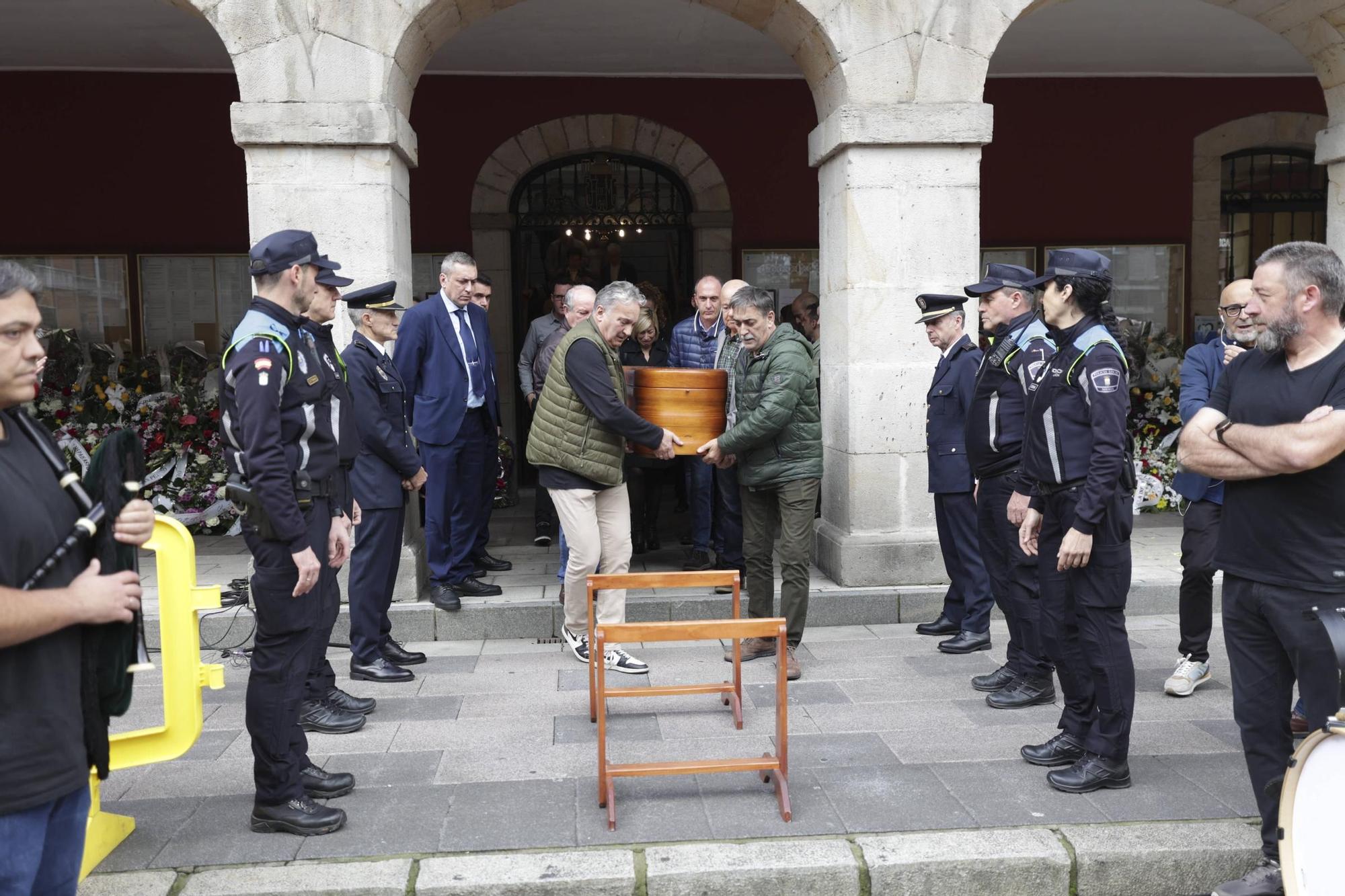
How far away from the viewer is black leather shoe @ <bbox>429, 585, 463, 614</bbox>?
6.48 meters

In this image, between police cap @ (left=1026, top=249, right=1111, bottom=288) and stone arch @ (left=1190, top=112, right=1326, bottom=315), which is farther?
stone arch @ (left=1190, top=112, right=1326, bottom=315)

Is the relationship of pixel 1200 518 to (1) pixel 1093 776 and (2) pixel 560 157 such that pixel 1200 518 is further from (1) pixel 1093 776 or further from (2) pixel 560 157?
(2) pixel 560 157

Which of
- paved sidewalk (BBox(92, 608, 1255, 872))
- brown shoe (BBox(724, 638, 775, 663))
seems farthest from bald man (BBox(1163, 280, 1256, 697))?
brown shoe (BBox(724, 638, 775, 663))

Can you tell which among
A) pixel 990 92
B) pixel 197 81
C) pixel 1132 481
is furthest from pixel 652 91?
pixel 1132 481

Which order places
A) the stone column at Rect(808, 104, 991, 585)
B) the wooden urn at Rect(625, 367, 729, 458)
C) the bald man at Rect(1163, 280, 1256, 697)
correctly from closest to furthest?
the bald man at Rect(1163, 280, 1256, 697) < the wooden urn at Rect(625, 367, 729, 458) < the stone column at Rect(808, 104, 991, 585)

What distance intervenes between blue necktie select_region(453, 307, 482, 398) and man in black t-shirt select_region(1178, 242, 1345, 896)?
446 cm

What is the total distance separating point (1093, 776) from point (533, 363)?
5.35 m

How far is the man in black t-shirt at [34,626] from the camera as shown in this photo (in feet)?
7.11

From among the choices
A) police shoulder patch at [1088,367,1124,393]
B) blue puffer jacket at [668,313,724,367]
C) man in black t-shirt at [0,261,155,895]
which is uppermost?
blue puffer jacket at [668,313,724,367]

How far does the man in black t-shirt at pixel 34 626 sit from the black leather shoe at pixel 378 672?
10.7 feet

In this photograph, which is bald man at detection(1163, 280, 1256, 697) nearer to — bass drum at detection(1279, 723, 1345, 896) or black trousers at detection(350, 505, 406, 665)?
bass drum at detection(1279, 723, 1345, 896)

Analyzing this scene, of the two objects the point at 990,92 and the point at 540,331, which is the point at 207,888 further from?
the point at 990,92

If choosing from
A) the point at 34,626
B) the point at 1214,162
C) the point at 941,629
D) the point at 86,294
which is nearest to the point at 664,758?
the point at 941,629

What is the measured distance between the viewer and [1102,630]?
4172mm
